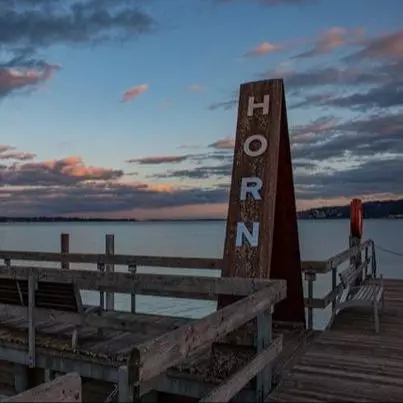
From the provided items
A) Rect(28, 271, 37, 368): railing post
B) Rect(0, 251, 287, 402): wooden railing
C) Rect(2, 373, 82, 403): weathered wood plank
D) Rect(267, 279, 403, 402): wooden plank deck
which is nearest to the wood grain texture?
Rect(267, 279, 403, 402): wooden plank deck

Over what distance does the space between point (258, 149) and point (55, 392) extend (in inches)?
161

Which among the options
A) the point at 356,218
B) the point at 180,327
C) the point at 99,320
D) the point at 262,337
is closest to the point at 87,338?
the point at 99,320

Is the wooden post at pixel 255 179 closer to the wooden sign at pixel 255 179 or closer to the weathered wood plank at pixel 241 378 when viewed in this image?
the wooden sign at pixel 255 179

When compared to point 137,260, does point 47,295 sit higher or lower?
lower

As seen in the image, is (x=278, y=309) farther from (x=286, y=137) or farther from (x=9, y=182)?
(x=9, y=182)

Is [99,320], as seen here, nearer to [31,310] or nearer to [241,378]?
[31,310]

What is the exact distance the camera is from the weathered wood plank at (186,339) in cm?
212

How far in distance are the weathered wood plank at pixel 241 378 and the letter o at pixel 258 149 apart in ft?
7.01

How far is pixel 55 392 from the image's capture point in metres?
1.69

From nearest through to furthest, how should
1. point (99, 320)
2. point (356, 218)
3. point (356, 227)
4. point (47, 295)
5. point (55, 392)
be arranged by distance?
point (55, 392), point (99, 320), point (47, 295), point (356, 227), point (356, 218)

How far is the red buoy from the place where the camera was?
10734 mm

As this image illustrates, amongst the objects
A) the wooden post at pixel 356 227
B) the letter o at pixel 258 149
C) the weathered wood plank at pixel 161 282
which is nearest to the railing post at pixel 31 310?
the weathered wood plank at pixel 161 282

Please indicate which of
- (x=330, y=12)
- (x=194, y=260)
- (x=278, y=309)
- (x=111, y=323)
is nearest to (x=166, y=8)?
(x=330, y=12)

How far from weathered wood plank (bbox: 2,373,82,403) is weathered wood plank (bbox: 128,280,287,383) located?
334mm
